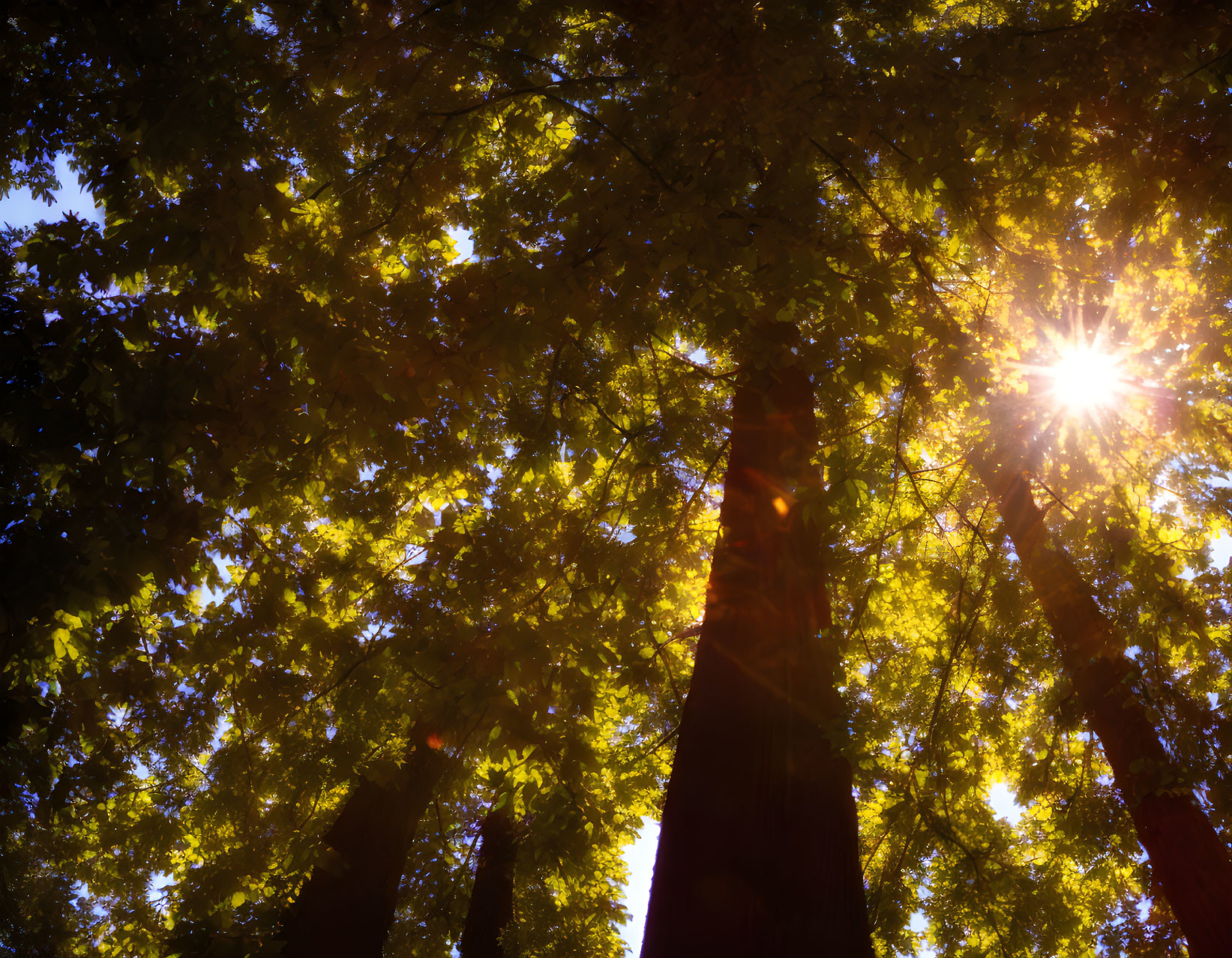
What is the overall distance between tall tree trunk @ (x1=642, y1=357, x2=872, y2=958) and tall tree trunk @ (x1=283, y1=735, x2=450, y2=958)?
300 centimetres

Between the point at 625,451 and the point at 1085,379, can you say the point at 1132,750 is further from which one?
the point at 625,451

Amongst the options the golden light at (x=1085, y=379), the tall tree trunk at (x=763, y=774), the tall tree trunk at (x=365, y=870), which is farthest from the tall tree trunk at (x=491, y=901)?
the golden light at (x=1085, y=379)

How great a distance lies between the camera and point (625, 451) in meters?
7.87

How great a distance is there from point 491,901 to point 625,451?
26.6 feet

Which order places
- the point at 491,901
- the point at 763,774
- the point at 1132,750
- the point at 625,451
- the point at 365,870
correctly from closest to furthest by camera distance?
the point at 763,774 < the point at 1132,750 < the point at 365,870 < the point at 625,451 < the point at 491,901

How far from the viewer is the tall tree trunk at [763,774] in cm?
328

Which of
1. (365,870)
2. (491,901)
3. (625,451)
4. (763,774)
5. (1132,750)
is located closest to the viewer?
(763,774)

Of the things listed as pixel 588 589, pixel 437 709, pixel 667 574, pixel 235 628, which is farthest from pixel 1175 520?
pixel 235 628

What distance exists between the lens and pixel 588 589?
5.04 meters

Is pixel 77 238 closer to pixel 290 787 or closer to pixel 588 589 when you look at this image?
pixel 588 589

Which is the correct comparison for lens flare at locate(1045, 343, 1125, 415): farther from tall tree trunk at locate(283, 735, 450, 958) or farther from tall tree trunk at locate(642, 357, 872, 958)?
tall tree trunk at locate(283, 735, 450, 958)

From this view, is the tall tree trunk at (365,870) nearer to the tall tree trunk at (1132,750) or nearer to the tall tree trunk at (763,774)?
the tall tree trunk at (763,774)

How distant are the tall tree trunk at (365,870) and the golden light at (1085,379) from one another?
716 centimetres

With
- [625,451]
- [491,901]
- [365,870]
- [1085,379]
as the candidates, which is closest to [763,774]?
[625,451]
